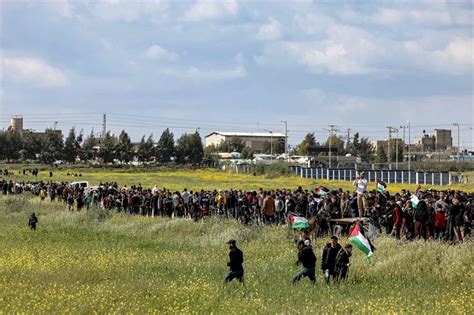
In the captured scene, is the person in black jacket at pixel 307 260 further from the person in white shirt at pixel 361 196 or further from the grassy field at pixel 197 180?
the grassy field at pixel 197 180

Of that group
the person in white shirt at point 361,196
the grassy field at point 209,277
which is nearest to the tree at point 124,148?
the grassy field at point 209,277

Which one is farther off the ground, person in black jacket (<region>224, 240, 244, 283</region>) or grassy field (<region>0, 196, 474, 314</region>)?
person in black jacket (<region>224, 240, 244, 283</region>)

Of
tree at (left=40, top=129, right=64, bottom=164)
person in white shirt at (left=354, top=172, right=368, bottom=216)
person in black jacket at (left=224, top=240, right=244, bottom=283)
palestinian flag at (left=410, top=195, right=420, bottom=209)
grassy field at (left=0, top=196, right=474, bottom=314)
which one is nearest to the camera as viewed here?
grassy field at (left=0, top=196, right=474, bottom=314)

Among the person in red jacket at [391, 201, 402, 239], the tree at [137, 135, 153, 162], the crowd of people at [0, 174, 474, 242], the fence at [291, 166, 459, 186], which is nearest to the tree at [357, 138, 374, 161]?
the tree at [137, 135, 153, 162]

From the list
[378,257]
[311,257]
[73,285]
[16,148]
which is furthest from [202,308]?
[16,148]

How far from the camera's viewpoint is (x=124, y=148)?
132625mm

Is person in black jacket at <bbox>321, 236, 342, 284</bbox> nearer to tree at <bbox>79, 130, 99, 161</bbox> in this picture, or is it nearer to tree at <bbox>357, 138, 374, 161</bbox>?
tree at <bbox>79, 130, 99, 161</bbox>

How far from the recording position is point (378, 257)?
24953 mm

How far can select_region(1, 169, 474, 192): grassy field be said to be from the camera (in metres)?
70.1

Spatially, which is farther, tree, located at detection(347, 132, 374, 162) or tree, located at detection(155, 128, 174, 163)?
tree, located at detection(347, 132, 374, 162)

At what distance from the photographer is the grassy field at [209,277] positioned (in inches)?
731

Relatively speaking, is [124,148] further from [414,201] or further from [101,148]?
[414,201]

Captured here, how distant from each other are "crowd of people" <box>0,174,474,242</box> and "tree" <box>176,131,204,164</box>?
9061cm

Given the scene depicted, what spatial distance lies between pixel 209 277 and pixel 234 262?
2.62m
